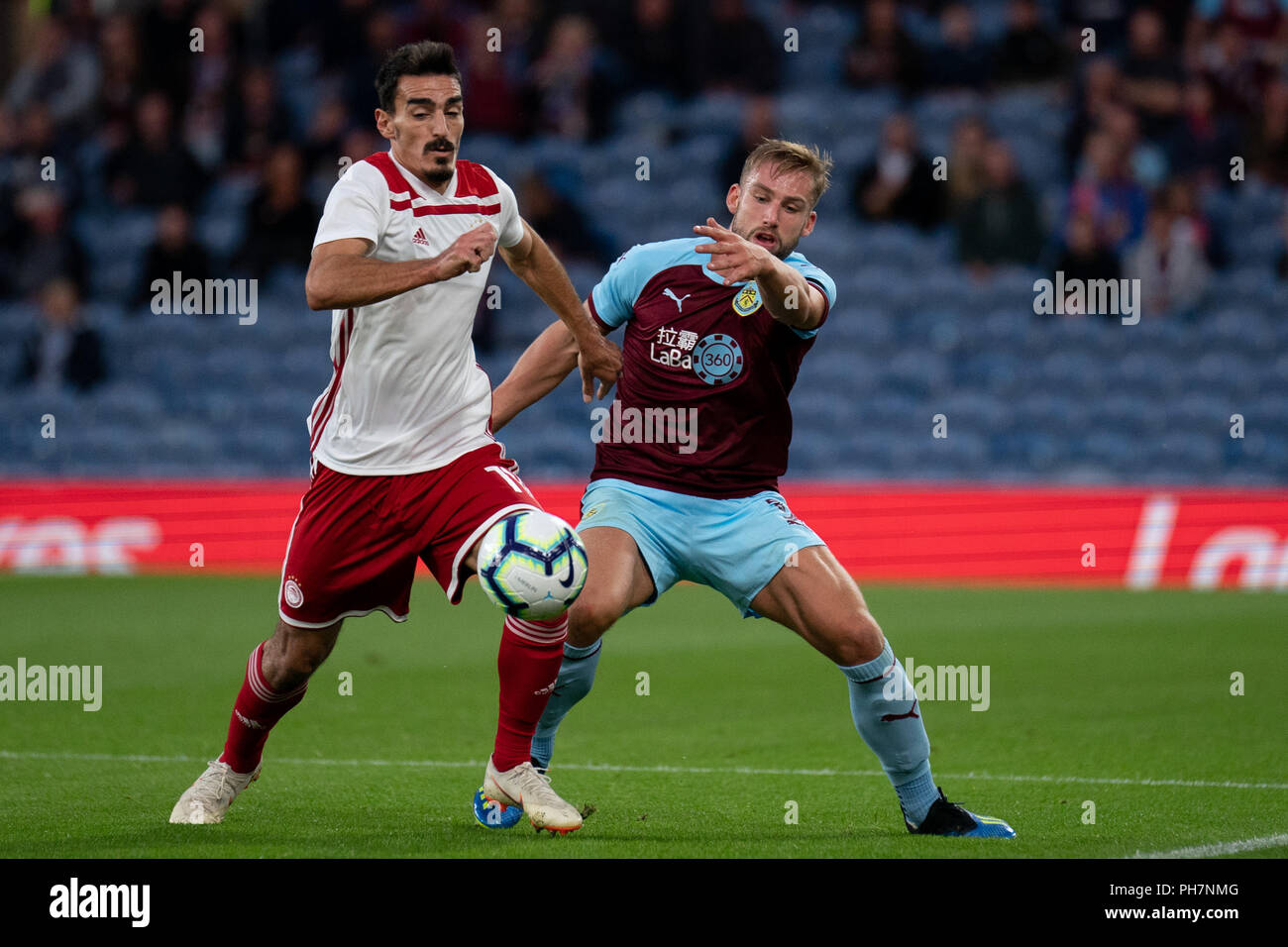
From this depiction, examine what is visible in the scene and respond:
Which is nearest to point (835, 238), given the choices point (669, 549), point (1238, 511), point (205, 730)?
point (1238, 511)

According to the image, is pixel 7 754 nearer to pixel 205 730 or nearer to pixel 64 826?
pixel 205 730

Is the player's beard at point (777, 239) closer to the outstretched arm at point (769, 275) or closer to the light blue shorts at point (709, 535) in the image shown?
the outstretched arm at point (769, 275)

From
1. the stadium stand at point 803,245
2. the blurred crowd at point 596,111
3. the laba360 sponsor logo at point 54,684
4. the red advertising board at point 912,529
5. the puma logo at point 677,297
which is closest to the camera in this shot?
the puma logo at point 677,297

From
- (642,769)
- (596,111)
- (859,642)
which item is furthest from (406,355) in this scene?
(596,111)

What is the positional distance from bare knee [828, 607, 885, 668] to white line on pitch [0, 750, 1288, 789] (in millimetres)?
1359

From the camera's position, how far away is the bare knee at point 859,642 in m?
5.48

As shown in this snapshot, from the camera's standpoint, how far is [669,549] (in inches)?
228

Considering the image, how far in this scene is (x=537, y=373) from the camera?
6.11 m

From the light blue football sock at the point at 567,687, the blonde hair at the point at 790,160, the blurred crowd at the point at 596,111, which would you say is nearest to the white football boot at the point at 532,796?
the light blue football sock at the point at 567,687

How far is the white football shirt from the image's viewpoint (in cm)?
542

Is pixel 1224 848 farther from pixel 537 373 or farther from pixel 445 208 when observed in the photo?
pixel 445 208

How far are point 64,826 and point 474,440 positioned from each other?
1788 mm
